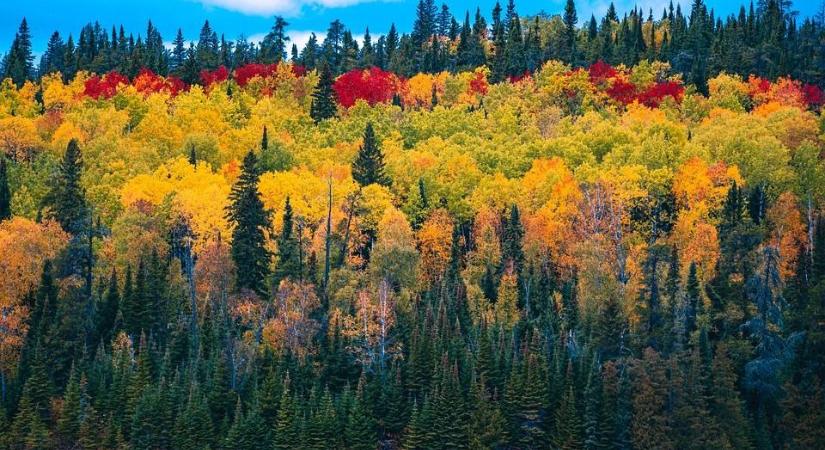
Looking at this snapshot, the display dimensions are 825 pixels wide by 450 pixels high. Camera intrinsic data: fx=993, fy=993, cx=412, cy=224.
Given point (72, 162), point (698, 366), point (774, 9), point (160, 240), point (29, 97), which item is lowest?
point (698, 366)

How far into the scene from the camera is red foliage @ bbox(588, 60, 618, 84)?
13488cm

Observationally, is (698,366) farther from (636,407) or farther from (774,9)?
(774,9)

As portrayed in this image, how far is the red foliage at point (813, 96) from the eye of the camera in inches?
4737

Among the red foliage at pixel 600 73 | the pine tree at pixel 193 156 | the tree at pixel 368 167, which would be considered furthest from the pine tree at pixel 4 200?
the red foliage at pixel 600 73

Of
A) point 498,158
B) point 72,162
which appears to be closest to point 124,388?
point 72,162

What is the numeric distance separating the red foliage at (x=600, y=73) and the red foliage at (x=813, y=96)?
2519cm

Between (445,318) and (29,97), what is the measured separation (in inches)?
3889

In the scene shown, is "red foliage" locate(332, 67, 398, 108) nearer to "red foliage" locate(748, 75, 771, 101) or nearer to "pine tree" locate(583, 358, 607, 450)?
"red foliage" locate(748, 75, 771, 101)

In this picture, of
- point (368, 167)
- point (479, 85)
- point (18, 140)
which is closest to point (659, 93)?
point (479, 85)

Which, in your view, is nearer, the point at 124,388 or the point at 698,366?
the point at 698,366

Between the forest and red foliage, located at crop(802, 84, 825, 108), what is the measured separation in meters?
4.43

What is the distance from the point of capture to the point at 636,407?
56.3 meters

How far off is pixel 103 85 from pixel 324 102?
34.6m

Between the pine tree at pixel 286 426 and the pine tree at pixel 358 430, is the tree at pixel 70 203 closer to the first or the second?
the pine tree at pixel 286 426
